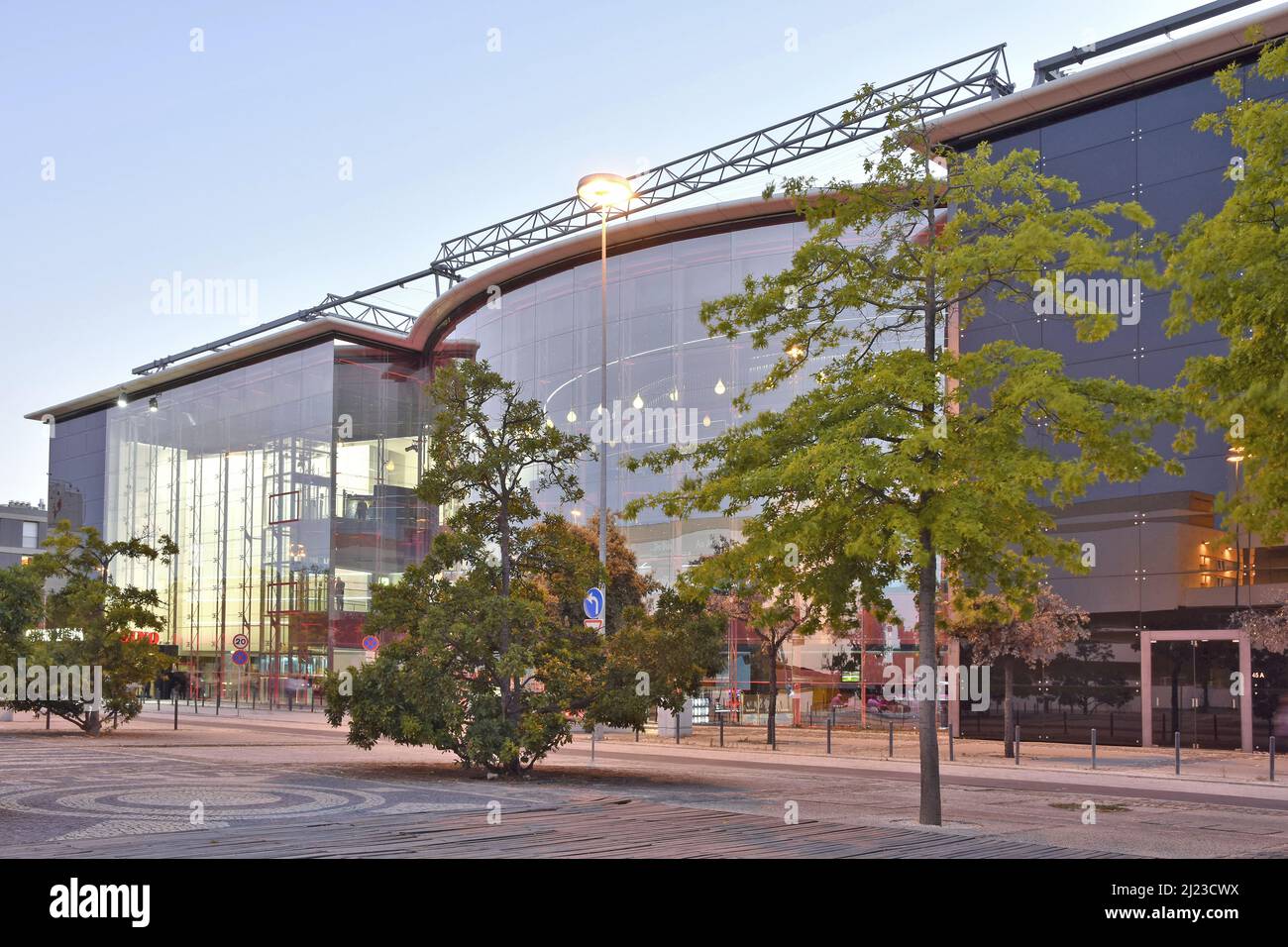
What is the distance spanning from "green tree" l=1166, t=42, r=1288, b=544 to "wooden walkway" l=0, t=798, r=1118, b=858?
4801 mm

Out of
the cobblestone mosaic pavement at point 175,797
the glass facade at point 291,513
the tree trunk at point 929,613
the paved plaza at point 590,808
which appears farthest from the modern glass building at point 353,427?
the tree trunk at point 929,613

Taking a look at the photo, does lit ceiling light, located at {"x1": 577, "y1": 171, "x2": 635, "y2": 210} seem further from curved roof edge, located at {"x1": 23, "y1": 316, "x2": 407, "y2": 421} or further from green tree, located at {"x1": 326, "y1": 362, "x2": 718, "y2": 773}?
curved roof edge, located at {"x1": 23, "y1": 316, "x2": 407, "y2": 421}

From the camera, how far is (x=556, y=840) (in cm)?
1319

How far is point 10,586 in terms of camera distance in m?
38.5

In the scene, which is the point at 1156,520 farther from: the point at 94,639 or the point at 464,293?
the point at 464,293

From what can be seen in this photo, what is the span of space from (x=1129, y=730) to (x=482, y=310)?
36.3 meters

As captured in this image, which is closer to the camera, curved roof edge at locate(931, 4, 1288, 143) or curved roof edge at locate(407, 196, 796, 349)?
curved roof edge at locate(931, 4, 1288, 143)

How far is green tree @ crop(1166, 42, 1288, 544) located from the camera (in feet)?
42.9

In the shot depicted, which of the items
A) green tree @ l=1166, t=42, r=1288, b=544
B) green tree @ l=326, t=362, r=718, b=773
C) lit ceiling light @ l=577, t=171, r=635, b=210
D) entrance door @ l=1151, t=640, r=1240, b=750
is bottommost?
entrance door @ l=1151, t=640, r=1240, b=750

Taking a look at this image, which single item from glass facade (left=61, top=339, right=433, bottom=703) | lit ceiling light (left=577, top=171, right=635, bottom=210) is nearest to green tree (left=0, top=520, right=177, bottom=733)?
Result: lit ceiling light (left=577, top=171, right=635, bottom=210)

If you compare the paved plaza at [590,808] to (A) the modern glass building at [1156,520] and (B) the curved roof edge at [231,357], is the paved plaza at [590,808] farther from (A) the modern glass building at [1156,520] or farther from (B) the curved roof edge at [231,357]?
(B) the curved roof edge at [231,357]

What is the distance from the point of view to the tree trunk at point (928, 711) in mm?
16125

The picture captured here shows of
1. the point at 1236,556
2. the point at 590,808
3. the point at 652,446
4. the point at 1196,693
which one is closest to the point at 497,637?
the point at 590,808
